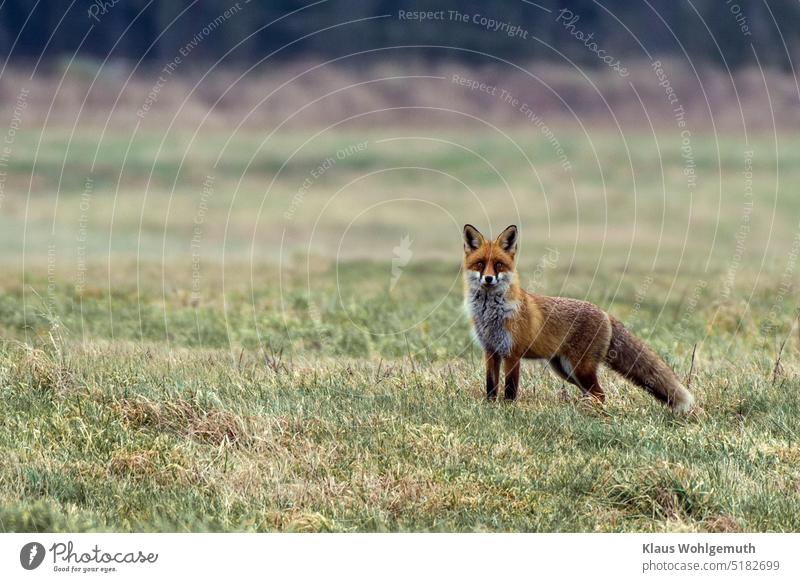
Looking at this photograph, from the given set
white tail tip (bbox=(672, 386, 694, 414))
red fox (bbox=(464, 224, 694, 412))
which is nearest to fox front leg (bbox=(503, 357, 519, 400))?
red fox (bbox=(464, 224, 694, 412))

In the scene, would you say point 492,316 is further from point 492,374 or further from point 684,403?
point 684,403

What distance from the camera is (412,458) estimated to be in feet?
30.4

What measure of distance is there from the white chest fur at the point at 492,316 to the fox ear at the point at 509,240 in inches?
15.8

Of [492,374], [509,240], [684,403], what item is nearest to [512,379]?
[492,374]

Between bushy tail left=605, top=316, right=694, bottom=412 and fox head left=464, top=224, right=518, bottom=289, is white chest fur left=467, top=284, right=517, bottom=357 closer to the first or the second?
fox head left=464, top=224, right=518, bottom=289

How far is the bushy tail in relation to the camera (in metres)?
11.0

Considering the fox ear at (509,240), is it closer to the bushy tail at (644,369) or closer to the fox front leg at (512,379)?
the fox front leg at (512,379)

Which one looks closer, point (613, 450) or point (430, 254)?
point (613, 450)

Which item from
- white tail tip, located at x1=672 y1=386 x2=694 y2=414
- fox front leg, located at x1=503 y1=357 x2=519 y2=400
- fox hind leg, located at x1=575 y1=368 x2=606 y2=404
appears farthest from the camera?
fox hind leg, located at x1=575 y1=368 x2=606 y2=404

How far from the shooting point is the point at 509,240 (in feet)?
36.2

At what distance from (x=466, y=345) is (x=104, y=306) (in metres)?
7.46

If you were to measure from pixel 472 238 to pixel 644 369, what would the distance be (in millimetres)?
2336
